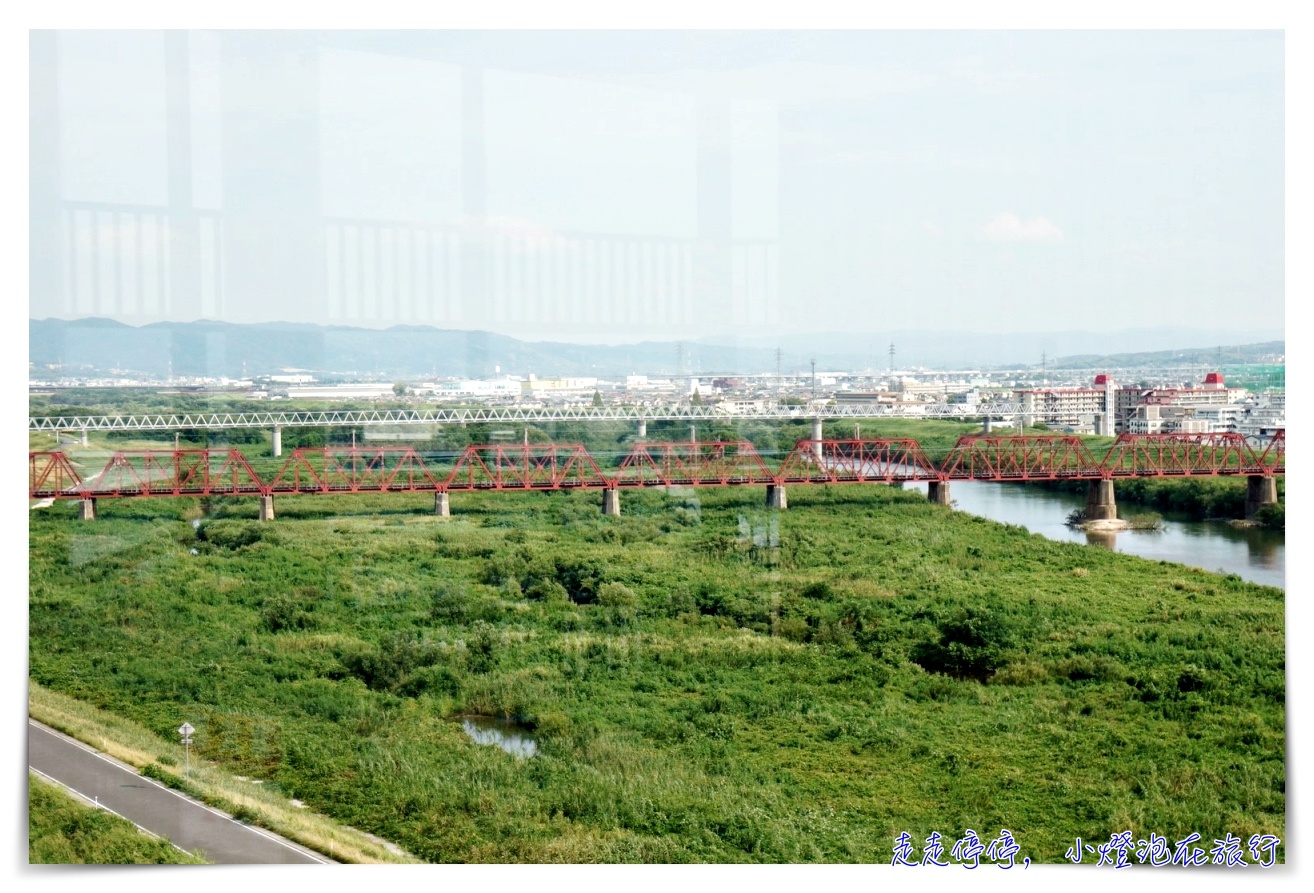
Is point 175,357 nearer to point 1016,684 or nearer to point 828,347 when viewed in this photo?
point 828,347

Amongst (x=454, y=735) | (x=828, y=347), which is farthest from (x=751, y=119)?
(x=454, y=735)

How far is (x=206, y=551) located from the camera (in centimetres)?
616

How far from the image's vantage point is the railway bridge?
6.15 metres

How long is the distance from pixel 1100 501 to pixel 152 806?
192 inches

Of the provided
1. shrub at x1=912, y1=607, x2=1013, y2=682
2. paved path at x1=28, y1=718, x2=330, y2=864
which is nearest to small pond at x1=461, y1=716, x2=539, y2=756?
paved path at x1=28, y1=718, x2=330, y2=864

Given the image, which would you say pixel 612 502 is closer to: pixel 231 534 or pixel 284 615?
pixel 284 615

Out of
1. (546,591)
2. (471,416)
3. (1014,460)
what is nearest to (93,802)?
(546,591)

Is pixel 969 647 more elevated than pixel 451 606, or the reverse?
pixel 451 606

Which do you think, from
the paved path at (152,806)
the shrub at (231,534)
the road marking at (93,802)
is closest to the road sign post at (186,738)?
the paved path at (152,806)

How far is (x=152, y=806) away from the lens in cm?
545

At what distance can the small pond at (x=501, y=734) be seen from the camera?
5.60 meters

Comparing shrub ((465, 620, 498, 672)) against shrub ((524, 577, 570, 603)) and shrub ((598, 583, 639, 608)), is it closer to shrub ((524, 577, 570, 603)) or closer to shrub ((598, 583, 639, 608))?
shrub ((524, 577, 570, 603))

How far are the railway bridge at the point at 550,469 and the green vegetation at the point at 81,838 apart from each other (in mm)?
1383

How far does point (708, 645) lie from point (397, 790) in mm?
1578
